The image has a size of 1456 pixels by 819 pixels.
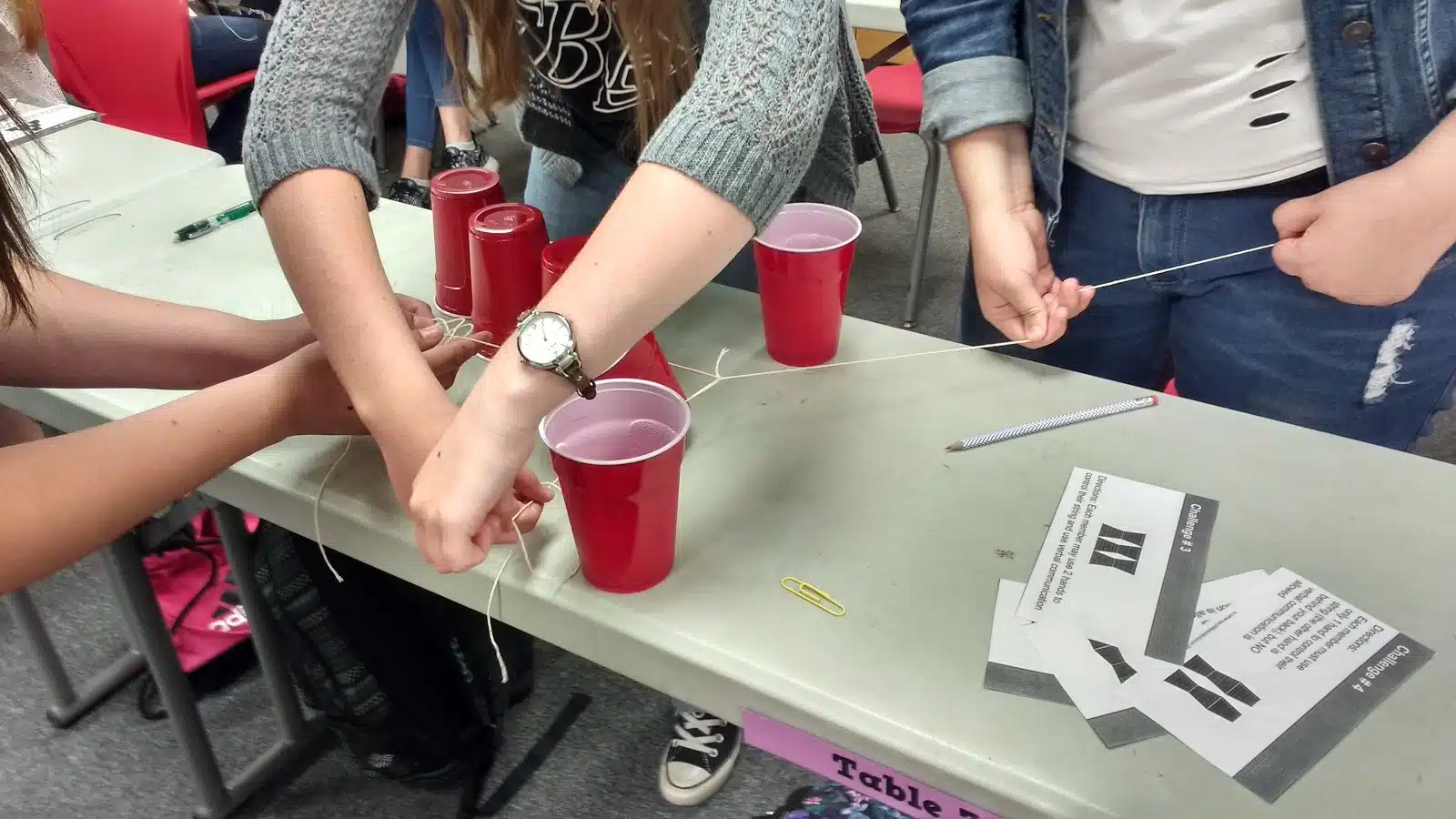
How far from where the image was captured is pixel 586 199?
101cm

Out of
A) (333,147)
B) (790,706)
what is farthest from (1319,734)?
(333,147)

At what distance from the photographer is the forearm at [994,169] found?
2.78 ft

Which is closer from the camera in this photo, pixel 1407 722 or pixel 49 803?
pixel 1407 722

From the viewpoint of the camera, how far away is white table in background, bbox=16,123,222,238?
119cm

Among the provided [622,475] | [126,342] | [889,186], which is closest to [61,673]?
[126,342]

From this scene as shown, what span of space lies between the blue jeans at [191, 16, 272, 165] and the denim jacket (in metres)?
2.08

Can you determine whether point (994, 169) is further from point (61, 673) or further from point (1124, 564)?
point (61, 673)

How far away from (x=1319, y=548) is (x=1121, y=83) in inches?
16.1

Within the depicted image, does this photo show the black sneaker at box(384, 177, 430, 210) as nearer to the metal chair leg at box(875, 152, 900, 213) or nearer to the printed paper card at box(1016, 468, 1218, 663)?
the metal chair leg at box(875, 152, 900, 213)

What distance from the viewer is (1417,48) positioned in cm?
70

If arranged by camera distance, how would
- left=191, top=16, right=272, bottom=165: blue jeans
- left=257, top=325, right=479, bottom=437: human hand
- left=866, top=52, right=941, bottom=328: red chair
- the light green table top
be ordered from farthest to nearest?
left=191, top=16, right=272, bottom=165: blue jeans → left=866, top=52, right=941, bottom=328: red chair → left=257, top=325, right=479, bottom=437: human hand → the light green table top

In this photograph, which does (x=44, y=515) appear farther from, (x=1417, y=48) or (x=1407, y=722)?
(x=1417, y=48)

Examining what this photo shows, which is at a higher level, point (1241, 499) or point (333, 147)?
point (333, 147)

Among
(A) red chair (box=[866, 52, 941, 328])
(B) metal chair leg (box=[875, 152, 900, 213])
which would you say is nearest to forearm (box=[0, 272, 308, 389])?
(A) red chair (box=[866, 52, 941, 328])
